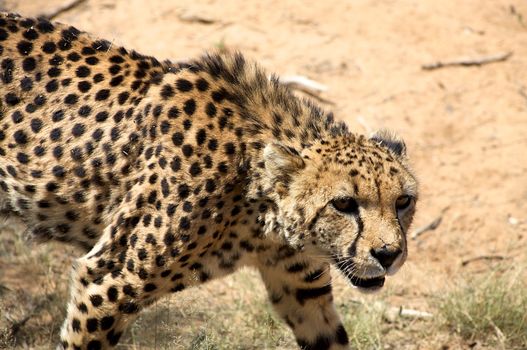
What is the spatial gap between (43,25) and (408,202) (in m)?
2.03

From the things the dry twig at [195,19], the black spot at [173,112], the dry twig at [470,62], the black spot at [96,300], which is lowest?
the dry twig at [195,19]

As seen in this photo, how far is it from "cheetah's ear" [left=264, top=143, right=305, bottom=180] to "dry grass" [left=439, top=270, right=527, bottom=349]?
1788 millimetres

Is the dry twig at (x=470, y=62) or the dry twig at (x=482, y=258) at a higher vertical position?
the dry twig at (x=470, y=62)

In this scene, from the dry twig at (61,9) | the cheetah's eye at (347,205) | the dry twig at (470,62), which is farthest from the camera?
the dry twig at (61,9)

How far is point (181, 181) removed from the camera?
14.6 feet

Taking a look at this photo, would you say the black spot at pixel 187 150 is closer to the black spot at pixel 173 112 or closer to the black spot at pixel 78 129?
the black spot at pixel 173 112

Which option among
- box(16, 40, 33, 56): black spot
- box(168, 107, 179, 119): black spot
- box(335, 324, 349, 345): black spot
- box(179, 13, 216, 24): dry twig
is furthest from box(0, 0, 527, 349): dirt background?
box(16, 40, 33, 56): black spot

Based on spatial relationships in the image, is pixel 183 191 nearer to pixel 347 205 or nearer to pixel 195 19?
pixel 347 205

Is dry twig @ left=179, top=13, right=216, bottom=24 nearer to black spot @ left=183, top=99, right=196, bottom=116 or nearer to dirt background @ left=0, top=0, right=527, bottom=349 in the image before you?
dirt background @ left=0, top=0, right=527, bottom=349

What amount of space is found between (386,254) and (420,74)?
3977mm

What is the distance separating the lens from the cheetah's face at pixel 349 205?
4230 mm

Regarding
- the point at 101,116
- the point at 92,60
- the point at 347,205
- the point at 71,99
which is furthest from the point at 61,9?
the point at 347,205

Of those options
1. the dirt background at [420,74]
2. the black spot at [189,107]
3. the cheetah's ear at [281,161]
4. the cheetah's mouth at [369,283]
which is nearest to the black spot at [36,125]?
the black spot at [189,107]

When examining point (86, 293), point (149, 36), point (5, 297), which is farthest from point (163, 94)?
point (149, 36)
